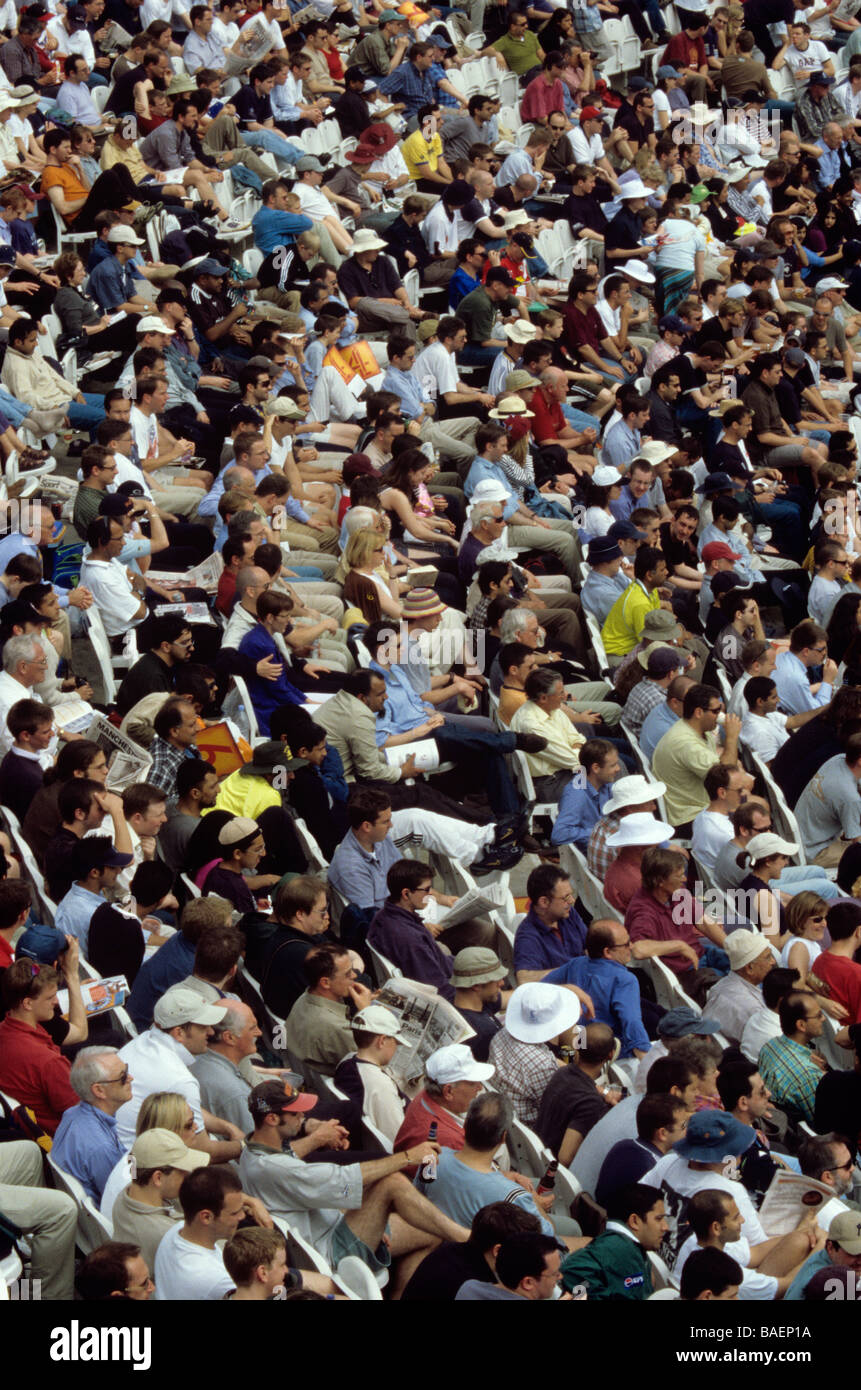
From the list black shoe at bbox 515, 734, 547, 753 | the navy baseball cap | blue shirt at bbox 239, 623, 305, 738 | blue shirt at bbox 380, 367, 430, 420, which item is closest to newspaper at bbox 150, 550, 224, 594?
blue shirt at bbox 239, 623, 305, 738

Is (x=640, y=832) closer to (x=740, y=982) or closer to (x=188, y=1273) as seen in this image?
(x=740, y=982)

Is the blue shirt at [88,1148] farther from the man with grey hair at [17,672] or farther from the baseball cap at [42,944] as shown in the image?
the man with grey hair at [17,672]

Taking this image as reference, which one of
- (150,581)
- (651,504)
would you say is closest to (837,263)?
(651,504)

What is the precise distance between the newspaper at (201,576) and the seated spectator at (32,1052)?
11.7 ft

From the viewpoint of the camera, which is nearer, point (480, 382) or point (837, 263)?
point (480, 382)

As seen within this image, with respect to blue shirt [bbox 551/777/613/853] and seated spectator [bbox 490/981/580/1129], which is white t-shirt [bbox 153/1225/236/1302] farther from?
blue shirt [bbox 551/777/613/853]

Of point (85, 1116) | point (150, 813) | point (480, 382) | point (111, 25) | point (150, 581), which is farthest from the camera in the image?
point (111, 25)

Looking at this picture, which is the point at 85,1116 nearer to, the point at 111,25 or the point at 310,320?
the point at 310,320

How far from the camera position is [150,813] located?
7820 mm

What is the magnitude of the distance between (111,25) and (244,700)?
9.22 m

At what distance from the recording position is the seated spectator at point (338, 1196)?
612 cm

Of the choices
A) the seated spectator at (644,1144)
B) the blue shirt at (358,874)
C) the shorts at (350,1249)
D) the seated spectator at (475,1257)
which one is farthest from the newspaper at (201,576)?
the seated spectator at (475,1257)

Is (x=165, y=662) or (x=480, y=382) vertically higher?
(x=165, y=662)

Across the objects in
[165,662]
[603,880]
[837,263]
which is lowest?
[837,263]
